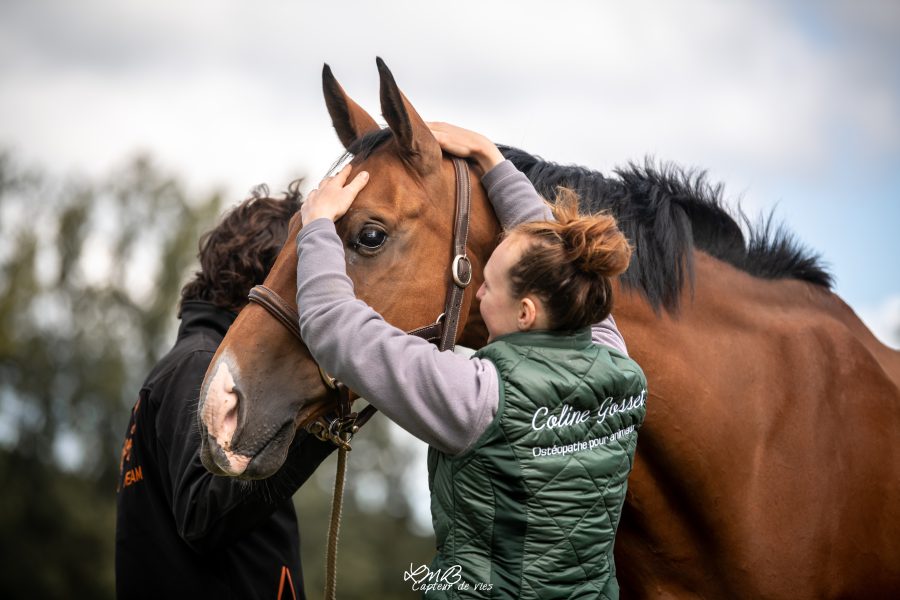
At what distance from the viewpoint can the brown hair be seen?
2199 mm

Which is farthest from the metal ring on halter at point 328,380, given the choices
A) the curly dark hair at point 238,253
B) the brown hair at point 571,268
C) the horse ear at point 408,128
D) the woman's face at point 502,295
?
the curly dark hair at point 238,253

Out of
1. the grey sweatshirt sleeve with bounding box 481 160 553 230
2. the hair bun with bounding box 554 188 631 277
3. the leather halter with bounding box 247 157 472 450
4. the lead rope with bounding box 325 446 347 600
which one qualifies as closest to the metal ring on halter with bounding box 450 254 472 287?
the leather halter with bounding box 247 157 472 450

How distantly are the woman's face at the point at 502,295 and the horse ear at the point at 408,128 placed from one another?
2.08ft

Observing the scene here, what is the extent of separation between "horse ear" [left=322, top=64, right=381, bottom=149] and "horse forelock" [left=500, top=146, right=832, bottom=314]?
22.6 inches

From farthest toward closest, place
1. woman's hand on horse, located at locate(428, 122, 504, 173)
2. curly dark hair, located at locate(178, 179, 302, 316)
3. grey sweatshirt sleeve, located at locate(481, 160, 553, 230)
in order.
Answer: curly dark hair, located at locate(178, 179, 302, 316), woman's hand on horse, located at locate(428, 122, 504, 173), grey sweatshirt sleeve, located at locate(481, 160, 553, 230)

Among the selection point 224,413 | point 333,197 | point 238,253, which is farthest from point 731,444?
point 238,253

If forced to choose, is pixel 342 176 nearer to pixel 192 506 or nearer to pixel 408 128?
pixel 408 128

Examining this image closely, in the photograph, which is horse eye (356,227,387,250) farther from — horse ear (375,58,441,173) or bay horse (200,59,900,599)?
horse ear (375,58,441,173)

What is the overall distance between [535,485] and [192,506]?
1.39 meters

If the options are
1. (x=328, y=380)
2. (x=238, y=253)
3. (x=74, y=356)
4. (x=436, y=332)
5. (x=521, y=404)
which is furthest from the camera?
(x=74, y=356)

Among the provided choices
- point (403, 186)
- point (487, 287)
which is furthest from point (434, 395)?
point (403, 186)

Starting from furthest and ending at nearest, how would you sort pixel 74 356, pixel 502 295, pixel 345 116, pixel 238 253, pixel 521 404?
pixel 74 356
pixel 238 253
pixel 345 116
pixel 502 295
pixel 521 404

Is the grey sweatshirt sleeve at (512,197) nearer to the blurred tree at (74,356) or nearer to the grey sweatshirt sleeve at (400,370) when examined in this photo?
the grey sweatshirt sleeve at (400,370)

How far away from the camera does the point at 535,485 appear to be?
215cm
